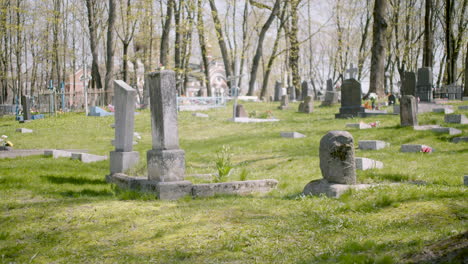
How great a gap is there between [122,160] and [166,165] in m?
2.20

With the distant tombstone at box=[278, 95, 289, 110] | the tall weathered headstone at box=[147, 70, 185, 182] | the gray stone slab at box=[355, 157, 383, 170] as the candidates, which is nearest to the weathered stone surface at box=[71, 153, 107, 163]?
the tall weathered headstone at box=[147, 70, 185, 182]

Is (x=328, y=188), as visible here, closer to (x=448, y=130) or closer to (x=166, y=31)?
(x=448, y=130)

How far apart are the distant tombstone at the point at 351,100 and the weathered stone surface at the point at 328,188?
13.0 metres

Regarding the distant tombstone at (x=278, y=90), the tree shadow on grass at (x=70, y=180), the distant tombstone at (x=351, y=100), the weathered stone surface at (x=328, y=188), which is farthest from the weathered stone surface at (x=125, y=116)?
the distant tombstone at (x=278, y=90)

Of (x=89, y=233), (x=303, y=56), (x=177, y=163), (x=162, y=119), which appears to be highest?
(x=303, y=56)

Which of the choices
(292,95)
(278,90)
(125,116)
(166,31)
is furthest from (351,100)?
(292,95)

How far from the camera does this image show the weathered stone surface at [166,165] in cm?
841

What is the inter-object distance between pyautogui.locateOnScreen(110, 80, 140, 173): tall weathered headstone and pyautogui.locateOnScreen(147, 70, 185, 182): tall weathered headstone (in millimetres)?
1852

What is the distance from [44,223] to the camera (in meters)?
6.55

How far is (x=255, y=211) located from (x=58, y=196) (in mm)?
3608

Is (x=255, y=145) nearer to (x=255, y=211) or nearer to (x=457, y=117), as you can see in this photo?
(x=457, y=117)

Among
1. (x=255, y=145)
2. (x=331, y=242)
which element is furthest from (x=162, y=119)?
(x=255, y=145)

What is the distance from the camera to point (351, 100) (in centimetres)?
2078

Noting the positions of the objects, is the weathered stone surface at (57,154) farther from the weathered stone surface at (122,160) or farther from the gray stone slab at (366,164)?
the gray stone slab at (366,164)
